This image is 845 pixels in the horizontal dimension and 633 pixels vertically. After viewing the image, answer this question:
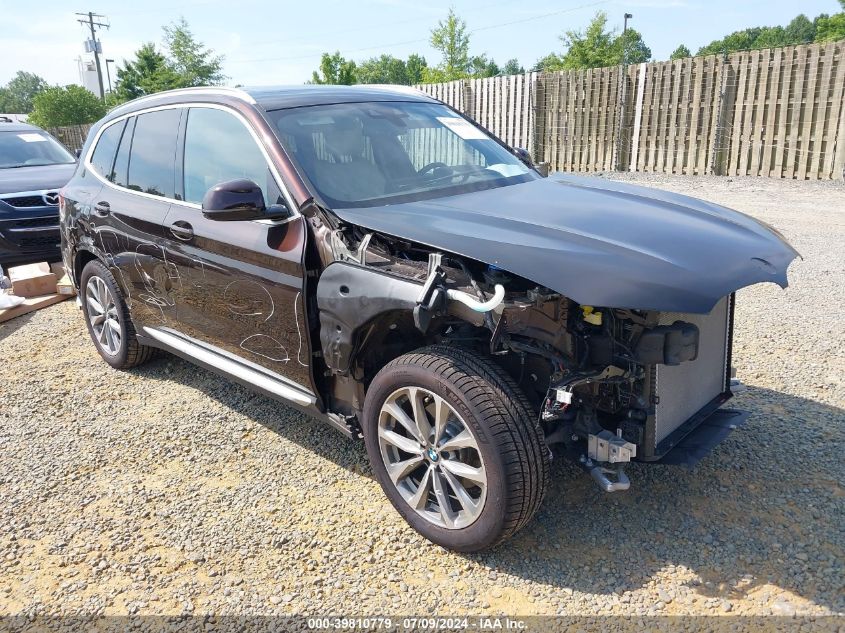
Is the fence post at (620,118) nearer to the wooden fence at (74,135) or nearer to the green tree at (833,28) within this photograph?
the wooden fence at (74,135)

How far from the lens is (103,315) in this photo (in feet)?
16.7

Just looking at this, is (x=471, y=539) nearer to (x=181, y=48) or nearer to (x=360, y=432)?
(x=360, y=432)

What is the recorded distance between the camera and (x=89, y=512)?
3.31 metres

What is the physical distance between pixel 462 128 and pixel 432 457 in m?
2.27

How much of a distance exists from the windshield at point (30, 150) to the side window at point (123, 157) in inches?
209

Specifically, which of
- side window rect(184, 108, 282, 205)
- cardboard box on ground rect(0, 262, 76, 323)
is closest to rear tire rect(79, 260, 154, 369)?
side window rect(184, 108, 282, 205)

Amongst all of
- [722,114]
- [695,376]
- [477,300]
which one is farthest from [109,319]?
[722,114]

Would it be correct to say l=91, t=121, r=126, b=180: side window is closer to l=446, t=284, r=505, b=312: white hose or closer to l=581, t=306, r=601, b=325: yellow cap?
l=446, t=284, r=505, b=312: white hose

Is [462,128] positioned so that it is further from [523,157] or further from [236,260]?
[236,260]

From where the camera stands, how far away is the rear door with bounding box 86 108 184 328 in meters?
4.01

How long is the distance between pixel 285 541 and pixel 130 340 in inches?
99.6

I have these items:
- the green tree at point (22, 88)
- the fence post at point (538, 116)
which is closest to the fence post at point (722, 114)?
the fence post at point (538, 116)

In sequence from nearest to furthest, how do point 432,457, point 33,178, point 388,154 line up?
point 432,457 < point 388,154 < point 33,178

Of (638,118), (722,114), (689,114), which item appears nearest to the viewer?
(722,114)
